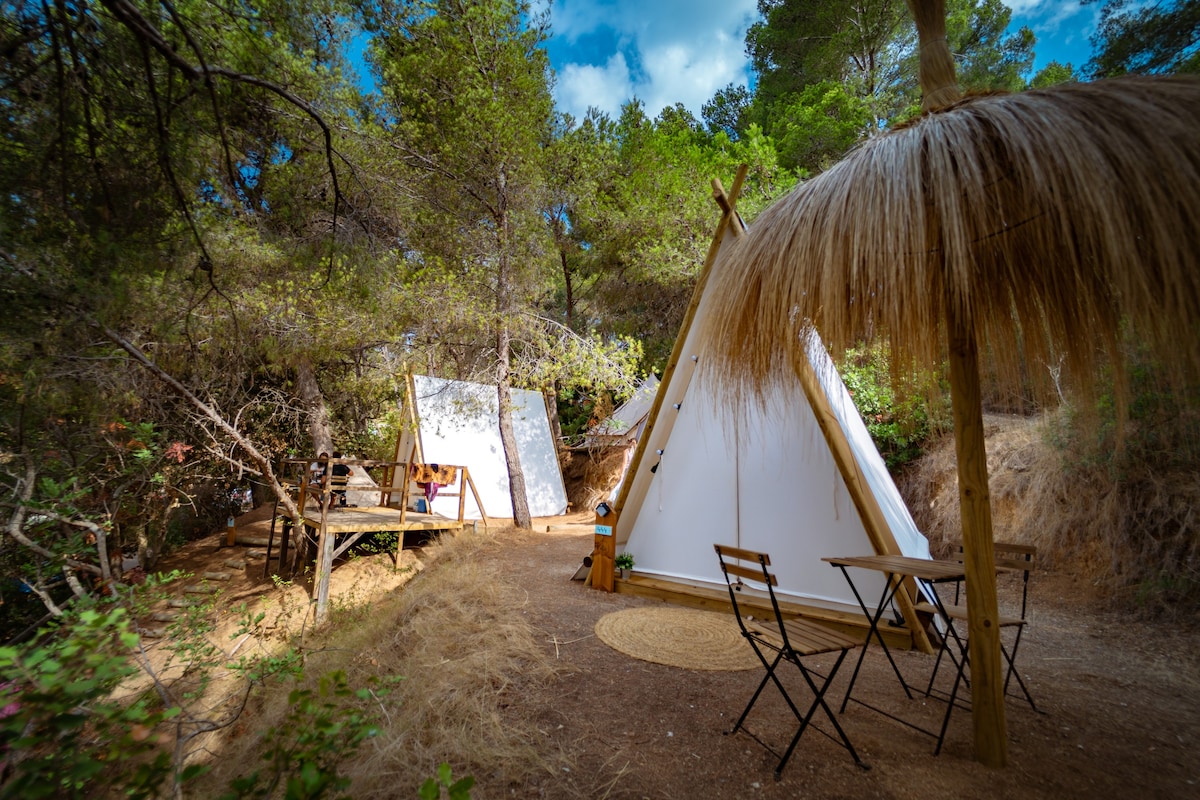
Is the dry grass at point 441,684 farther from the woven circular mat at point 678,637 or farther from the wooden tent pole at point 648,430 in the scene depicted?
the wooden tent pole at point 648,430

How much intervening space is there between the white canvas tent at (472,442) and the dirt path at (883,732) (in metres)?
5.40

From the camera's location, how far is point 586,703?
2496mm

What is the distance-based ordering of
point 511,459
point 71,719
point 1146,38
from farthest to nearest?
point 511,459
point 1146,38
point 71,719

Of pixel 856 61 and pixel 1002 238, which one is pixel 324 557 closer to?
pixel 1002 238

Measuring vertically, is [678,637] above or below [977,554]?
below

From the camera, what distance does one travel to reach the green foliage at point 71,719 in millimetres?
727

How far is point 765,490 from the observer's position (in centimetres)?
407

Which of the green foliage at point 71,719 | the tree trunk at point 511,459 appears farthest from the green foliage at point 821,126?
the green foliage at point 71,719

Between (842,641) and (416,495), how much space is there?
769 cm

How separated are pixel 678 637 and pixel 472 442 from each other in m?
6.22

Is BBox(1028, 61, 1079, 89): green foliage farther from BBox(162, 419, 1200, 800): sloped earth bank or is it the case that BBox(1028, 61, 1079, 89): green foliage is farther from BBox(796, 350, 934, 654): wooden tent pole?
BBox(162, 419, 1200, 800): sloped earth bank

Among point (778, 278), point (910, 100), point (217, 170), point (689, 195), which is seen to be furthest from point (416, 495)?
point (910, 100)

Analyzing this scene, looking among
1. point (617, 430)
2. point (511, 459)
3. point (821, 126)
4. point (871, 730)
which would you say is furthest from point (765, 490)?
point (821, 126)

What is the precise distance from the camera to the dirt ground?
1818 millimetres
